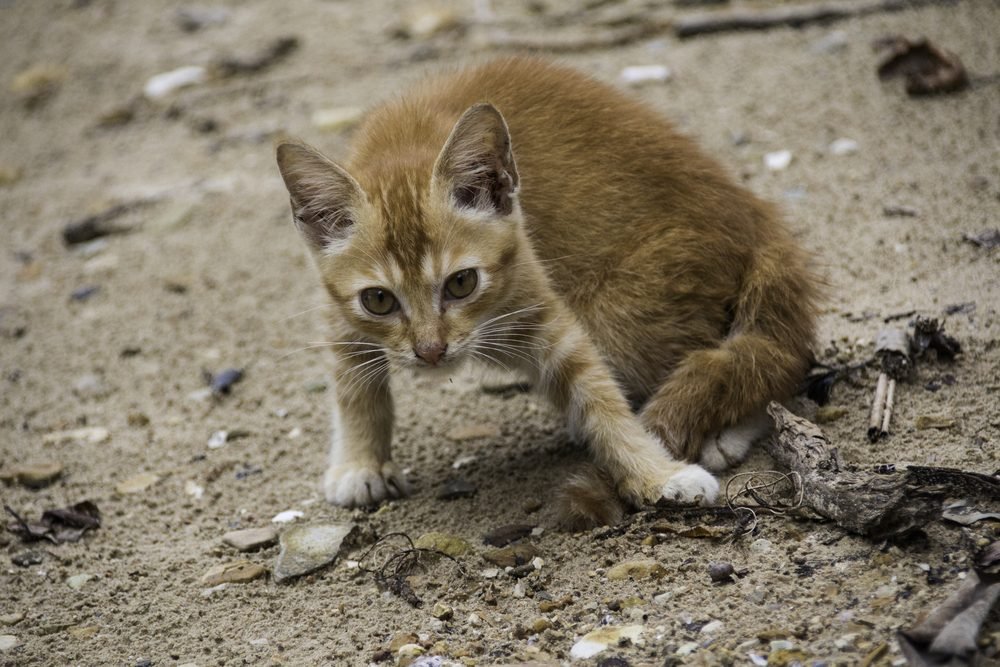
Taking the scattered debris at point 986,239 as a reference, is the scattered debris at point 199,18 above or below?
above

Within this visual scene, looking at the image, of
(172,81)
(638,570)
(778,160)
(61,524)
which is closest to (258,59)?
(172,81)

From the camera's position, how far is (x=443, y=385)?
447 centimetres

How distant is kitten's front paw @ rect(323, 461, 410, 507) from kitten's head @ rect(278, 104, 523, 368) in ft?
1.72

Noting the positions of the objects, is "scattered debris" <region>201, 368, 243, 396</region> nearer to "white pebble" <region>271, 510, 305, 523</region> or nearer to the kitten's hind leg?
"white pebble" <region>271, 510, 305, 523</region>

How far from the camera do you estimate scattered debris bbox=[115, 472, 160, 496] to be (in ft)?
13.1

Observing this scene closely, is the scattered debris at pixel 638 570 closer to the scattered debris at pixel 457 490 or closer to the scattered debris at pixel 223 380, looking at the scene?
the scattered debris at pixel 457 490

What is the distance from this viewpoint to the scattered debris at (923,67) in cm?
525

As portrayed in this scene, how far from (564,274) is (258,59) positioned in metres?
4.67

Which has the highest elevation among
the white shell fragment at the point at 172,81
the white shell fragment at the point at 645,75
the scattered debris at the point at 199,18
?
the scattered debris at the point at 199,18

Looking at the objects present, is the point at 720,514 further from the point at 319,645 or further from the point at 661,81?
the point at 661,81

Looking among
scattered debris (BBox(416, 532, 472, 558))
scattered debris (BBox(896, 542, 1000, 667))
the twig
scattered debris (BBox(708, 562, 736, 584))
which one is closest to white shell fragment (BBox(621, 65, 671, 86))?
the twig

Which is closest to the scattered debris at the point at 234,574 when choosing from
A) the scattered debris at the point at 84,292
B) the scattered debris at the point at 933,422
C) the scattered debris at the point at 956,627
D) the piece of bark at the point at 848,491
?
the piece of bark at the point at 848,491

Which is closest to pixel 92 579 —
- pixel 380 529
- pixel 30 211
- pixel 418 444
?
pixel 380 529

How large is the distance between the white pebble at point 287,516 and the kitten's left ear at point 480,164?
1245 millimetres
